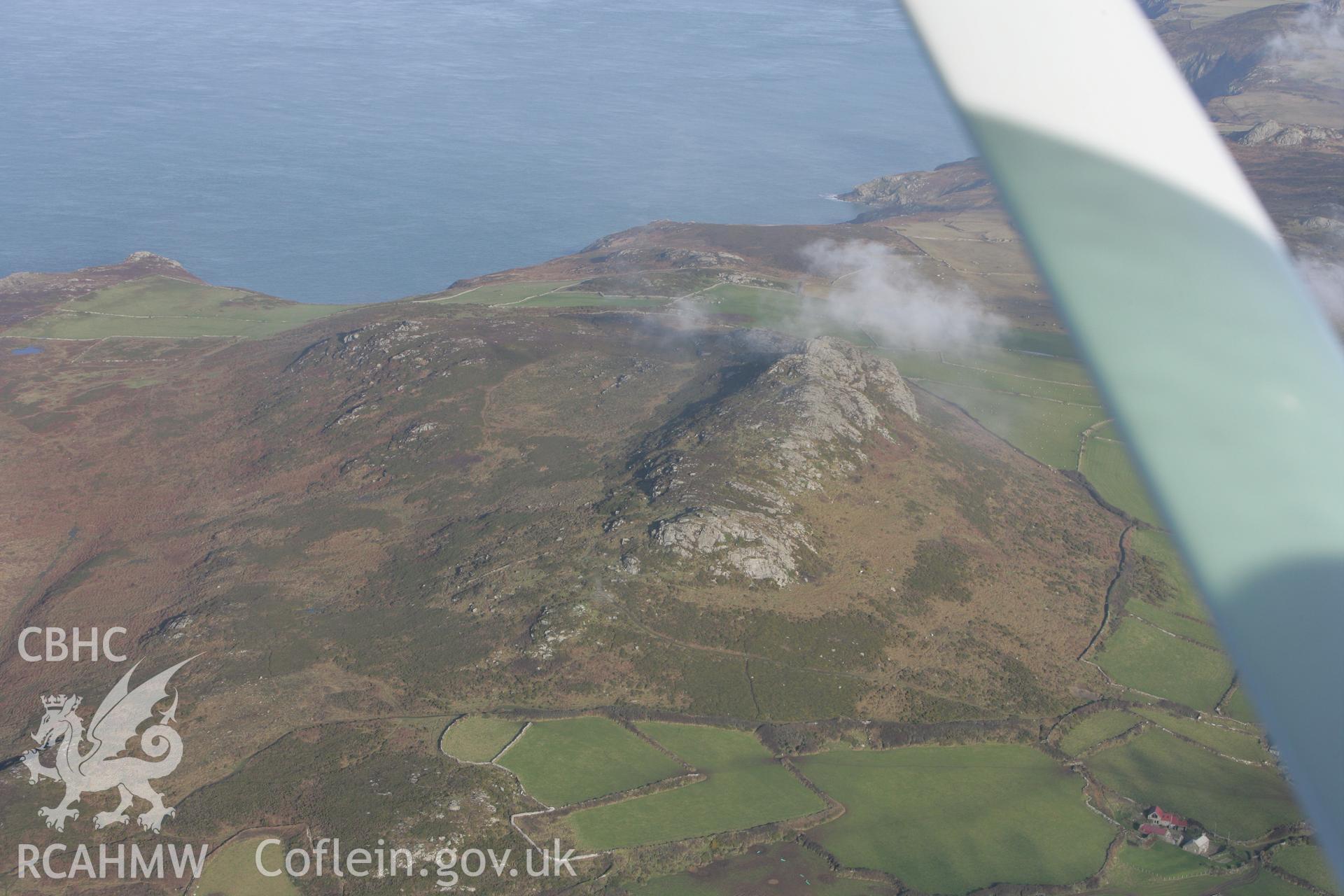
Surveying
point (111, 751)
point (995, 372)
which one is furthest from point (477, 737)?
point (995, 372)

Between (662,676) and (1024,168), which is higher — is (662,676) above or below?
below

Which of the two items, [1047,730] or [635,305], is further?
[635,305]

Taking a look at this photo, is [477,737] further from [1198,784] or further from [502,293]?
[502,293]

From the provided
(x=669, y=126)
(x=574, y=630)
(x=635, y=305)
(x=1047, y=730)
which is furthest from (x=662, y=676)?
(x=669, y=126)

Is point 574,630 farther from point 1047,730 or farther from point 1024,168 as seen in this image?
point 1024,168

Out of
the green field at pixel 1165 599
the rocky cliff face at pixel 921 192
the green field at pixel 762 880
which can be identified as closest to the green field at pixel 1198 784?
the green field at pixel 1165 599

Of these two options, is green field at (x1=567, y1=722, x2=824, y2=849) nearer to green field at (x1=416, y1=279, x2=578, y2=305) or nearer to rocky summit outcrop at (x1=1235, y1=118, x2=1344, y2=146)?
green field at (x1=416, y1=279, x2=578, y2=305)
